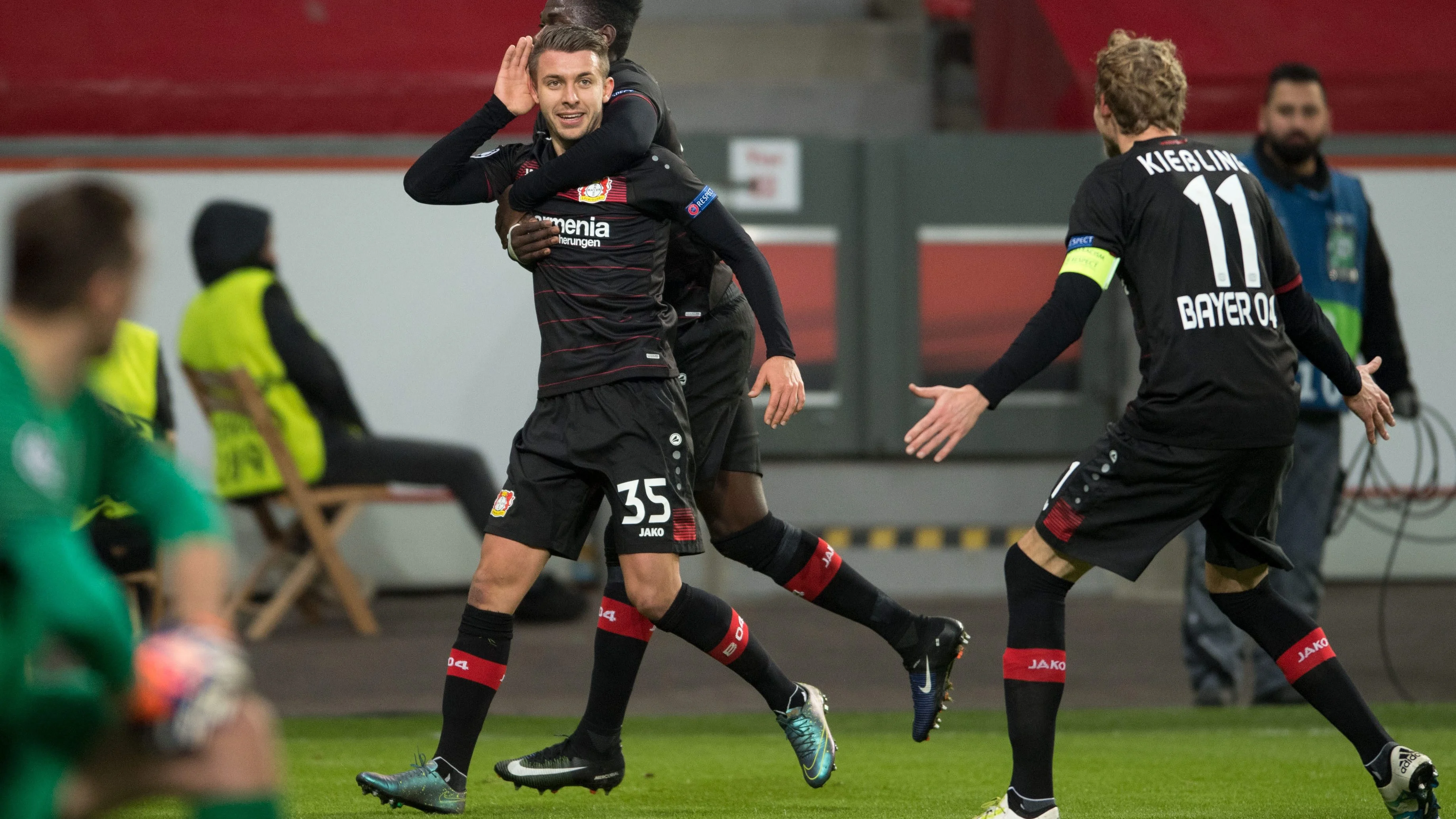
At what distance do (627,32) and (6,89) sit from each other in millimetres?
6477

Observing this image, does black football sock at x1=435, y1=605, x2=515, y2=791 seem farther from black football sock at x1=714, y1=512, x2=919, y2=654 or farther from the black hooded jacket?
the black hooded jacket

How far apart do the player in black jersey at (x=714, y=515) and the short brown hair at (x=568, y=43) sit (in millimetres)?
150

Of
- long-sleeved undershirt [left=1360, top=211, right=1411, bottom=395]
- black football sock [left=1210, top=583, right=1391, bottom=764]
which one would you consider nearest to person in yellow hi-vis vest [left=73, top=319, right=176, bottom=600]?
black football sock [left=1210, top=583, right=1391, bottom=764]

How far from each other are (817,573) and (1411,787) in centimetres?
171

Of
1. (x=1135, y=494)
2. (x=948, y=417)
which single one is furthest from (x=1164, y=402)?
(x=948, y=417)

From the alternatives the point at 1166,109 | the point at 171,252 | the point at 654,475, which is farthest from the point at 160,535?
the point at 171,252

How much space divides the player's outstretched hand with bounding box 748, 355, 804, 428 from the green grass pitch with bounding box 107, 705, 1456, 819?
1002 millimetres

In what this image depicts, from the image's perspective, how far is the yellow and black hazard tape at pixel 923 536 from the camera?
10.3 m

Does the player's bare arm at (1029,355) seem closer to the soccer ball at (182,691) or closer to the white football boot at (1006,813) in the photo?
the white football boot at (1006,813)

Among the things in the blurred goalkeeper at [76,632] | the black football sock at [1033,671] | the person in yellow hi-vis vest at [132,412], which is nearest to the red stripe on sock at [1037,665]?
the black football sock at [1033,671]

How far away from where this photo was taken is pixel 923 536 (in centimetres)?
1038

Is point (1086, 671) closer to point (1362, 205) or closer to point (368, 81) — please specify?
point (1362, 205)

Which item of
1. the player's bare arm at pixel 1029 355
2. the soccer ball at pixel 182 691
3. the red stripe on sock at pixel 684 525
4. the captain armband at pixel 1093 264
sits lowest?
the red stripe on sock at pixel 684 525

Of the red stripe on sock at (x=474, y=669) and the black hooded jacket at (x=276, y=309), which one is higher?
the black hooded jacket at (x=276, y=309)
